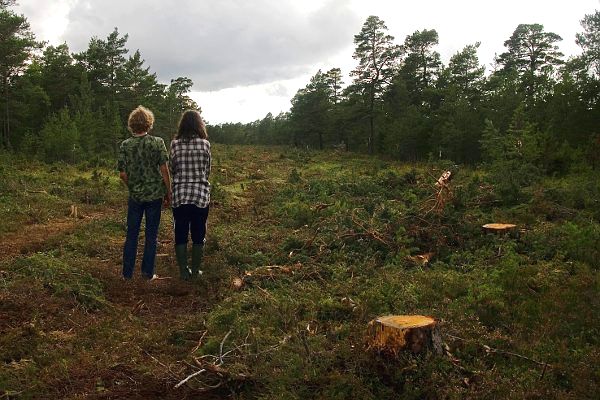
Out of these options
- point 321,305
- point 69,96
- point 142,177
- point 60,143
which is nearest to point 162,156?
point 142,177

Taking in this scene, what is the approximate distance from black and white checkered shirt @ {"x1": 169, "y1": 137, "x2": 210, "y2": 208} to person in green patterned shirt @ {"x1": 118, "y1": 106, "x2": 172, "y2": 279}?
0.40 ft

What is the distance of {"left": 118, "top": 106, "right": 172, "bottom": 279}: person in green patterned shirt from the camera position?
6.11 meters

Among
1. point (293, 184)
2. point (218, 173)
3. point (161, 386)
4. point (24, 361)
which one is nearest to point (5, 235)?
point (24, 361)

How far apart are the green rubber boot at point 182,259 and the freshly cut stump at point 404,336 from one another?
10.5ft

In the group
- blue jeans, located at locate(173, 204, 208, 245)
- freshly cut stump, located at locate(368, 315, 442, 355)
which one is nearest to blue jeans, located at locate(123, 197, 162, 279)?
blue jeans, located at locate(173, 204, 208, 245)

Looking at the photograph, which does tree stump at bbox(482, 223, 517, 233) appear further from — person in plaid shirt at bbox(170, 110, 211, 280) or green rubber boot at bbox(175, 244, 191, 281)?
green rubber boot at bbox(175, 244, 191, 281)

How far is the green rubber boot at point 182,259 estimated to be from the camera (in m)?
6.23

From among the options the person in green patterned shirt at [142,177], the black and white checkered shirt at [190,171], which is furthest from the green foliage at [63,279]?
the black and white checkered shirt at [190,171]

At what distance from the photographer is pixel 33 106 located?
33.6m

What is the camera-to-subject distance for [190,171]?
6.14 metres

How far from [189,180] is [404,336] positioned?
3527mm

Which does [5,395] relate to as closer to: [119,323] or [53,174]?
[119,323]

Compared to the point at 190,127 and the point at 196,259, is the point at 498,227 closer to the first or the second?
the point at 196,259

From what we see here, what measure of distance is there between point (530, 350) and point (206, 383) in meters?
2.52
